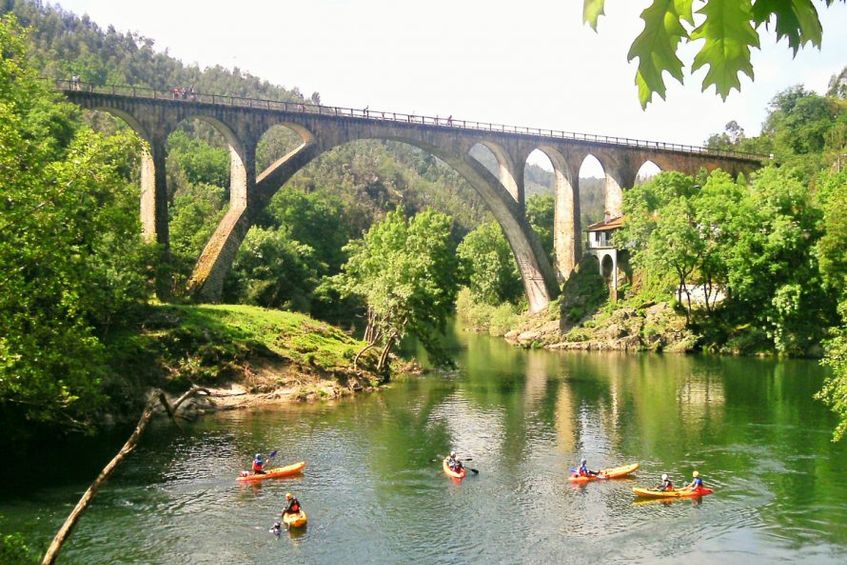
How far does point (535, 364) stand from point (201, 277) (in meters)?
22.3

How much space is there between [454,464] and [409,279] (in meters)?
18.1

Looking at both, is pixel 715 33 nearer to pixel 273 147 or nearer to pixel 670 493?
pixel 670 493

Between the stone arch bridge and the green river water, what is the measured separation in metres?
16.2

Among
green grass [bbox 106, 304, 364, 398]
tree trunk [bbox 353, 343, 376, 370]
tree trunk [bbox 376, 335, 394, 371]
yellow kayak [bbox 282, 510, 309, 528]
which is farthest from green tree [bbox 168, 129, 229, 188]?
yellow kayak [bbox 282, 510, 309, 528]

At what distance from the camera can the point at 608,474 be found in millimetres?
25094

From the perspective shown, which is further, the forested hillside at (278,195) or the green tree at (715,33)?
the forested hillside at (278,195)

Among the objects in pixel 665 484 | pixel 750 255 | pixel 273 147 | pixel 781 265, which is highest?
pixel 273 147

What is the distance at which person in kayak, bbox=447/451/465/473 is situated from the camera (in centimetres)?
2520

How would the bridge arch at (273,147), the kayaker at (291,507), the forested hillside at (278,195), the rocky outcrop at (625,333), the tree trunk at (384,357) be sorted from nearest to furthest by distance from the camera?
the kayaker at (291,507) → the tree trunk at (384,357) → the forested hillside at (278,195) → the rocky outcrop at (625,333) → the bridge arch at (273,147)

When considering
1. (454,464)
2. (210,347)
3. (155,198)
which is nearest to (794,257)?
(454,464)

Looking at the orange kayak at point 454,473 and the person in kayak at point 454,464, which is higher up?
the person in kayak at point 454,464

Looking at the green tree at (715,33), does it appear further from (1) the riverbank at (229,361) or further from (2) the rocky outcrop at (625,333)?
(2) the rocky outcrop at (625,333)

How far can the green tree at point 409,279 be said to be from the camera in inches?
1649

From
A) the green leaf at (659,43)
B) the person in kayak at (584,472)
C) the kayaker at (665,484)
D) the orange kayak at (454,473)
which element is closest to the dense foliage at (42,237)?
the orange kayak at (454,473)
